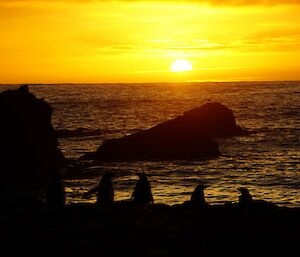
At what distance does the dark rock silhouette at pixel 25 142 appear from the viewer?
3631 cm

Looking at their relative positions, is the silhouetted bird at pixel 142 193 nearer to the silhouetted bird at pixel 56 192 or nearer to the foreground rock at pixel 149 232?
the silhouetted bird at pixel 56 192

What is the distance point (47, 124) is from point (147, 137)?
1528 cm

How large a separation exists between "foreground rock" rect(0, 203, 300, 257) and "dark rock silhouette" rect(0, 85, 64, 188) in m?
16.6

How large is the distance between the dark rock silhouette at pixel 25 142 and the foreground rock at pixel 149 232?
1659cm

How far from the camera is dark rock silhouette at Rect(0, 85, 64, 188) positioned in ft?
119

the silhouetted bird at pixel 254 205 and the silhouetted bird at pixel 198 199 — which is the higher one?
the silhouetted bird at pixel 198 199

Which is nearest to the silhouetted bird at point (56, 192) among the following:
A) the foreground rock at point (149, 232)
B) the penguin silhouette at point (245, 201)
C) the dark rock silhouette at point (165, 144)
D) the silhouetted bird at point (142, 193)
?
the silhouetted bird at point (142, 193)

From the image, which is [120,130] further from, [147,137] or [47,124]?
[47,124]

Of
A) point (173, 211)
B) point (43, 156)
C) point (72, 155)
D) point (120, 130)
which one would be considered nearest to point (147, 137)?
point (72, 155)

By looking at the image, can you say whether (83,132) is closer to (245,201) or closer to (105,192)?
(105,192)

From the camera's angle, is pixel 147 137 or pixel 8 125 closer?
pixel 8 125

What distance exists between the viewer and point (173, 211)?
1928 cm

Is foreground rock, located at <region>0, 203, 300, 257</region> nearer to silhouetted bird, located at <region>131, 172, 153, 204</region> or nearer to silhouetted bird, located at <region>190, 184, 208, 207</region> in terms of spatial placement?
silhouetted bird, located at <region>190, 184, 208, 207</region>

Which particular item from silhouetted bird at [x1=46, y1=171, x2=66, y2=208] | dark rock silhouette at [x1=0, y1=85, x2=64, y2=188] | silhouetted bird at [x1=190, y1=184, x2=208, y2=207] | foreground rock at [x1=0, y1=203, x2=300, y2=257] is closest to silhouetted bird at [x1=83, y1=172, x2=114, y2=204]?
silhouetted bird at [x1=46, y1=171, x2=66, y2=208]
